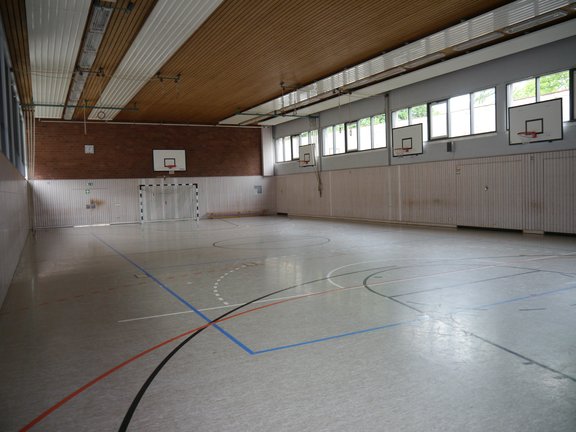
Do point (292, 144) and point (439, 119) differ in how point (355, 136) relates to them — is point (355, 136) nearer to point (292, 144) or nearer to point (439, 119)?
point (439, 119)

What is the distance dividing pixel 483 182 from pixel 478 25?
6.12 metres

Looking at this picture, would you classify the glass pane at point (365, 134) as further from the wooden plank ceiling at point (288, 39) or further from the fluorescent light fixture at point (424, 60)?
the fluorescent light fixture at point (424, 60)

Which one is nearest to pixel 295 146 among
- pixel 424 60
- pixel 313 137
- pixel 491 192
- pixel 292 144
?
pixel 292 144

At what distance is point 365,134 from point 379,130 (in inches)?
42.4

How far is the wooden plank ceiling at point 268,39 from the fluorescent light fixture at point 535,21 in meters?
1.37

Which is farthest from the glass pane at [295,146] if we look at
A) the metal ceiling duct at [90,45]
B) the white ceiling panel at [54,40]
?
the white ceiling panel at [54,40]

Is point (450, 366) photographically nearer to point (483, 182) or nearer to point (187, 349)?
point (187, 349)

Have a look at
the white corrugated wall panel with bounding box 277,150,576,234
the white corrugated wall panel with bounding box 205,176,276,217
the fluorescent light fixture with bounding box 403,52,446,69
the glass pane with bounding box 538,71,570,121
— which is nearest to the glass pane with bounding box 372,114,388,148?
the white corrugated wall panel with bounding box 277,150,576,234

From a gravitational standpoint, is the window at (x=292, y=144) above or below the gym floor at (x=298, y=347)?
above

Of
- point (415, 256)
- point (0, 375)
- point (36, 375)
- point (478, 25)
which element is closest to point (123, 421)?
point (36, 375)

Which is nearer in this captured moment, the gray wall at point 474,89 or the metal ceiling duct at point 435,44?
the metal ceiling duct at point 435,44

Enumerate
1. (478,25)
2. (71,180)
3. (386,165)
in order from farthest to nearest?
(71,180), (386,165), (478,25)

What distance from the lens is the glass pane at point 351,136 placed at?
22.3 meters

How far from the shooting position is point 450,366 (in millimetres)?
4129
